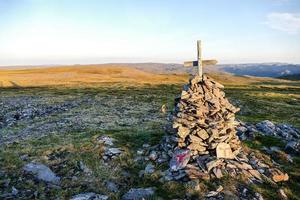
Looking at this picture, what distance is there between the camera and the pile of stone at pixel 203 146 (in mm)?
19797

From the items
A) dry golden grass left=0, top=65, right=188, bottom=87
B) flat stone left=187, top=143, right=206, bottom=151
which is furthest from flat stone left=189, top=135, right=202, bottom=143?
dry golden grass left=0, top=65, right=188, bottom=87

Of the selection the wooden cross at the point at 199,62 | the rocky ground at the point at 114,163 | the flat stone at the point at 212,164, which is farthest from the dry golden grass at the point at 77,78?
the flat stone at the point at 212,164

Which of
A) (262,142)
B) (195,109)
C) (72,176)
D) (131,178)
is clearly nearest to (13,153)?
(72,176)

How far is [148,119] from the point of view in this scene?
36062 millimetres

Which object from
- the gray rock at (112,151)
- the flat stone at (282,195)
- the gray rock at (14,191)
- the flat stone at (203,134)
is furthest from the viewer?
the gray rock at (112,151)

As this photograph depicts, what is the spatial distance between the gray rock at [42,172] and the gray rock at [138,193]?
3.94m

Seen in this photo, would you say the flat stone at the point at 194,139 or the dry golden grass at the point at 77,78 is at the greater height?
the flat stone at the point at 194,139

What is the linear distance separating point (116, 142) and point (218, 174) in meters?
8.28

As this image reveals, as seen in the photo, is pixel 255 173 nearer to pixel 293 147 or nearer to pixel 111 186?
pixel 293 147

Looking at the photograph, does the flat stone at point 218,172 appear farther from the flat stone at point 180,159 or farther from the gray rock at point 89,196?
the gray rock at point 89,196

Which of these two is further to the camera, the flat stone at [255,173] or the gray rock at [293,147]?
the gray rock at [293,147]

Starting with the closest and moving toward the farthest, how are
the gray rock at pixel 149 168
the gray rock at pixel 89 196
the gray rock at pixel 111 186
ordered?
the gray rock at pixel 89 196 < the gray rock at pixel 111 186 < the gray rock at pixel 149 168

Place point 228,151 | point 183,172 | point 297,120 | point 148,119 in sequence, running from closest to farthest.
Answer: point 183,172 < point 228,151 < point 148,119 < point 297,120

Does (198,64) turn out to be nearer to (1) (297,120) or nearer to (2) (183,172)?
(2) (183,172)
